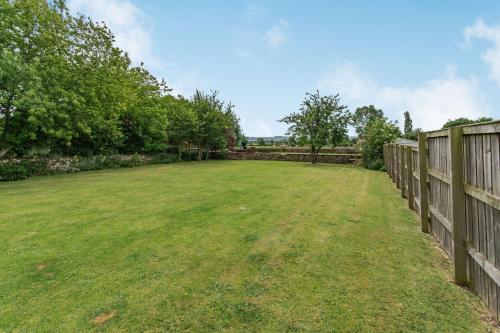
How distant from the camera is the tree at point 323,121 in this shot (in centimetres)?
2097

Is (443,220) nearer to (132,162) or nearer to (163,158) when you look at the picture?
(132,162)

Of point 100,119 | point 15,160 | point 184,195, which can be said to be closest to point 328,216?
point 184,195

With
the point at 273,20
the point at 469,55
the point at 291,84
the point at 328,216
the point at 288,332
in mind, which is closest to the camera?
the point at 288,332

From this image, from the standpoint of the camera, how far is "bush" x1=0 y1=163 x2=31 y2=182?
41.9 ft

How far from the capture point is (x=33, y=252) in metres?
3.83

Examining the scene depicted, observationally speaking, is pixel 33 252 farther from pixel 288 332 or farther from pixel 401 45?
pixel 401 45

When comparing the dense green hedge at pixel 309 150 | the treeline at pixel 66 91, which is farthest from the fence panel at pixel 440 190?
the dense green hedge at pixel 309 150

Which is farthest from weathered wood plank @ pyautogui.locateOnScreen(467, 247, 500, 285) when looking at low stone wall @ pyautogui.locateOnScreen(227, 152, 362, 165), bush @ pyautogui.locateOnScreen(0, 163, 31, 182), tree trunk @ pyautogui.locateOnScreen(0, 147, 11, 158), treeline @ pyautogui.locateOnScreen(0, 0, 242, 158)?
low stone wall @ pyautogui.locateOnScreen(227, 152, 362, 165)

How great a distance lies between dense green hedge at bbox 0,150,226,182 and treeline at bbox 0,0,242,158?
0.78m

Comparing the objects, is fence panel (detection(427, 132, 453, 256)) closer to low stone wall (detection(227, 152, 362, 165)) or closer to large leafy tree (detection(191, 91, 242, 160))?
low stone wall (detection(227, 152, 362, 165))

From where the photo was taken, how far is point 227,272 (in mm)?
3203

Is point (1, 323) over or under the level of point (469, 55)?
under

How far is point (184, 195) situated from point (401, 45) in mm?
12843

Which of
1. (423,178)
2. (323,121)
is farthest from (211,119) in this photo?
(423,178)
